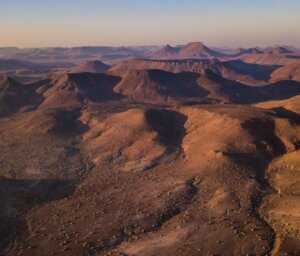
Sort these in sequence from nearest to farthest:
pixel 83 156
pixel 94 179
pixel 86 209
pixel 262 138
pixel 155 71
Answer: pixel 86 209 < pixel 94 179 < pixel 262 138 < pixel 83 156 < pixel 155 71

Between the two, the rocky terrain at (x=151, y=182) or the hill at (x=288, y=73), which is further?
the hill at (x=288, y=73)

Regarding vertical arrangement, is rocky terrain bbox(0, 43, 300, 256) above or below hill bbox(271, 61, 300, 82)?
above

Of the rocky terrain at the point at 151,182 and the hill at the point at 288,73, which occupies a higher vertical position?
the rocky terrain at the point at 151,182

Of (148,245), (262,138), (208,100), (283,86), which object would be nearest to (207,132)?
(262,138)

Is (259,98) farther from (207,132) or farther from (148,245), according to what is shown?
(148,245)

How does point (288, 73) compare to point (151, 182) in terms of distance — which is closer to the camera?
point (151, 182)

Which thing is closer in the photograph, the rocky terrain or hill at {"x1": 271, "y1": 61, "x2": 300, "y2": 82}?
the rocky terrain

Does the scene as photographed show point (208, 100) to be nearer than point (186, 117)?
No

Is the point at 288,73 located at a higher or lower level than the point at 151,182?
lower
